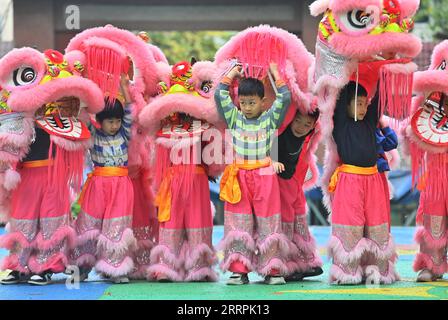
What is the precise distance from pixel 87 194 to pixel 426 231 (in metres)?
2.41

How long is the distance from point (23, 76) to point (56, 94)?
276 millimetres

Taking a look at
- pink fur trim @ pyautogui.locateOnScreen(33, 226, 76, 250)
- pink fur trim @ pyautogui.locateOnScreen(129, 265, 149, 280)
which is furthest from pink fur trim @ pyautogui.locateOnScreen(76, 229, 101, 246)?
pink fur trim @ pyautogui.locateOnScreen(129, 265, 149, 280)

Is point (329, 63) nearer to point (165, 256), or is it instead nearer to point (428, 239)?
point (428, 239)

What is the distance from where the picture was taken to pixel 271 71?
598cm

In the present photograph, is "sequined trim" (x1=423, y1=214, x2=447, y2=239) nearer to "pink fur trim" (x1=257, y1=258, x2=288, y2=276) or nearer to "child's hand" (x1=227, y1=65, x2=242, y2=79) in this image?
"pink fur trim" (x1=257, y1=258, x2=288, y2=276)

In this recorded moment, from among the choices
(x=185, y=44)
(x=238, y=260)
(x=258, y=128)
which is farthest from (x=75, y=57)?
(x=185, y=44)

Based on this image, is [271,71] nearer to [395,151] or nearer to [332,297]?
[395,151]

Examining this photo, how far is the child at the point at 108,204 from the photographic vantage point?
6.03m

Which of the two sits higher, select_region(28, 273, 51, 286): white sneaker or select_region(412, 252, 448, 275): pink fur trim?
select_region(412, 252, 448, 275): pink fur trim

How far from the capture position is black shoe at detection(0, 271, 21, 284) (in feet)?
19.5

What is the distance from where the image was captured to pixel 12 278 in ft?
19.6

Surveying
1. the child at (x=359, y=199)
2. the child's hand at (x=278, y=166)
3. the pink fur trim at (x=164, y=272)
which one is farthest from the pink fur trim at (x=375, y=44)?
the pink fur trim at (x=164, y=272)

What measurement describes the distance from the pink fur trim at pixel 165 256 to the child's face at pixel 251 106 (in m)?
1.10

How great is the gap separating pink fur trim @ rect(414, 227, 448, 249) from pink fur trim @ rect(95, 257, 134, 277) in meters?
2.04
